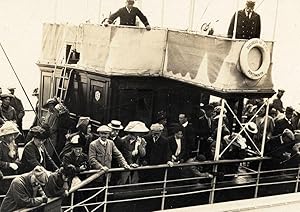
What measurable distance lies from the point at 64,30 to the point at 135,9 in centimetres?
239

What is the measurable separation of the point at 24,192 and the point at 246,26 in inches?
204

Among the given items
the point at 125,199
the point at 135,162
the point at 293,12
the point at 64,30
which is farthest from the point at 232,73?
the point at 293,12

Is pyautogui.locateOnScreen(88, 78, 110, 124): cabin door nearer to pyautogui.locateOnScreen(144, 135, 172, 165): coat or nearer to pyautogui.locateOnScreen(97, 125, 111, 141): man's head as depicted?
pyautogui.locateOnScreen(144, 135, 172, 165): coat

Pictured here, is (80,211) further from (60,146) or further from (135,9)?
(135,9)

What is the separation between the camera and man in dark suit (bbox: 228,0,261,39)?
8633 mm

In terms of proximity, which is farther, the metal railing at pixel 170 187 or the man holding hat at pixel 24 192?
the metal railing at pixel 170 187

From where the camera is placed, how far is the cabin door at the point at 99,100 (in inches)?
369

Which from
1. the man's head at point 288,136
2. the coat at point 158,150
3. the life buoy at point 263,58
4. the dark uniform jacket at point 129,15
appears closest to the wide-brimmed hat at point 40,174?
the coat at point 158,150

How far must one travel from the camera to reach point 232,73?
8.16 meters

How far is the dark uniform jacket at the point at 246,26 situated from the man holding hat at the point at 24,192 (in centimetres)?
471

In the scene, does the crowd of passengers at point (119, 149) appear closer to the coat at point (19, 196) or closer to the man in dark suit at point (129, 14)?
the coat at point (19, 196)

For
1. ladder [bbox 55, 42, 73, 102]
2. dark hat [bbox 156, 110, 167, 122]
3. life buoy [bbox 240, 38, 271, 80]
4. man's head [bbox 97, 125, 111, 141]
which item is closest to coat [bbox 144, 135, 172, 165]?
man's head [bbox 97, 125, 111, 141]

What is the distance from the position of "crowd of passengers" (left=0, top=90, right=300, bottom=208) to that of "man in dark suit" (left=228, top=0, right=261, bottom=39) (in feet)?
4.43

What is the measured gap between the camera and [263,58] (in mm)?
8359
